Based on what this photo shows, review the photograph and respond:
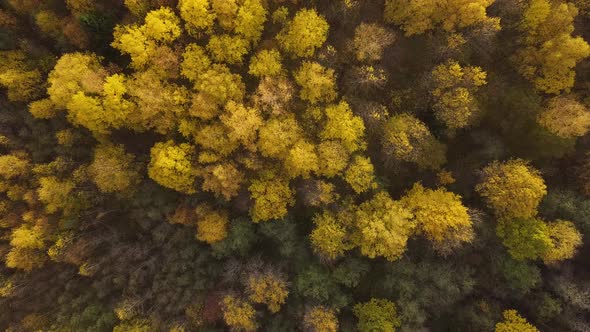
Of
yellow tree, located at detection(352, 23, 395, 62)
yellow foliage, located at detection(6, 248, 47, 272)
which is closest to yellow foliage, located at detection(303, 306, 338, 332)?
yellow tree, located at detection(352, 23, 395, 62)

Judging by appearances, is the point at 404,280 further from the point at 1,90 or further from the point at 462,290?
the point at 1,90

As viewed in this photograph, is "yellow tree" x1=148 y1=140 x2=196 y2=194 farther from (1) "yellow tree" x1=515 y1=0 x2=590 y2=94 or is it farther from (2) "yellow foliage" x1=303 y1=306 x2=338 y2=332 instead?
(1) "yellow tree" x1=515 y1=0 x2=590 y2=94

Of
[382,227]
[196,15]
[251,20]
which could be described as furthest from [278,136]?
[382,227]

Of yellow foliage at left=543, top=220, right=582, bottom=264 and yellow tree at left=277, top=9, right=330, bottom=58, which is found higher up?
yellow tree at left=277, top=9, right=330, bottom=58

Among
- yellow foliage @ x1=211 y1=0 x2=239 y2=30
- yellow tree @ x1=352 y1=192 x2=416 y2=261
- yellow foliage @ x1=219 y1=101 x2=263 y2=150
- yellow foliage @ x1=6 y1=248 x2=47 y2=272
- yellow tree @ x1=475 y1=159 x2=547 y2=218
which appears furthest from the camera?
yellow foliage @ x1=6 y1=248 x2=47 y2=272

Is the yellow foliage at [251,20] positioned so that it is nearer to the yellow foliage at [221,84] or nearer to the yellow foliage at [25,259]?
the yellow foliage at [221,84]

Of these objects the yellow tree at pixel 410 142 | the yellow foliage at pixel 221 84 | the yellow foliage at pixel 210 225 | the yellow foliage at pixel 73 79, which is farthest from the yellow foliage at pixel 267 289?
the yellow foliage at pixel 73 79

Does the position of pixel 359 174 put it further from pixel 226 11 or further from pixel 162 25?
pixel 162 25
